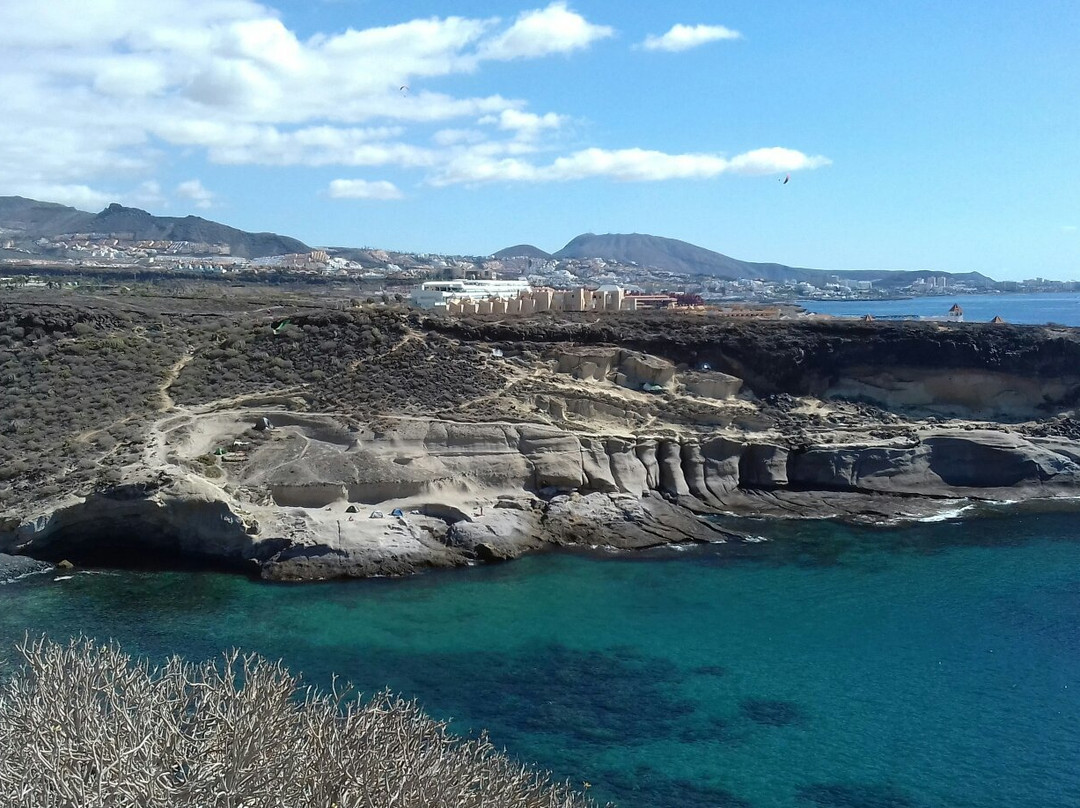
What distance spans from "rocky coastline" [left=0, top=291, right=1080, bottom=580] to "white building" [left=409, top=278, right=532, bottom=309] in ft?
38.3

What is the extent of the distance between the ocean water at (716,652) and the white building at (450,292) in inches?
1060

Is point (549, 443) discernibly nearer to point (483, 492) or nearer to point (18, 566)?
point (483, 492)

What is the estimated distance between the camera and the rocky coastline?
29.1 meters

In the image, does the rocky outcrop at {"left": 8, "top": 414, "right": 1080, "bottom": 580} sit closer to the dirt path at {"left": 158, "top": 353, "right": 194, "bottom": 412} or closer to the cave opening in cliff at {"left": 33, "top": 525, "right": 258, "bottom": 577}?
the cave opening in cliff at {"left": 33, "top": 525, "right": 258, "bottom": 577}

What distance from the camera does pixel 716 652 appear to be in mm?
23266

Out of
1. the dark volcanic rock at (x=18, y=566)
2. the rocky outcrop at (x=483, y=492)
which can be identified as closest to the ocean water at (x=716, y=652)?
the dark volcanic rock at (x=18, y=566)

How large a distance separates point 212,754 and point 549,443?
79.2 ft

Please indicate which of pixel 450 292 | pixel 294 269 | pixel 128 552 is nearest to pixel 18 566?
pixel 128 552

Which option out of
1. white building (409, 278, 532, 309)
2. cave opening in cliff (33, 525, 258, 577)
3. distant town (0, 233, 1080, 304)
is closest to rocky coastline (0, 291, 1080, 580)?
cave opening in cliff (33, 525, 258, 577)

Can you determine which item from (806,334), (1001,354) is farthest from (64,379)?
(1001,354)

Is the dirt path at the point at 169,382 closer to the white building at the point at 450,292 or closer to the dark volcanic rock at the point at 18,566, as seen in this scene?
the dark volcanic rock at the point at 18,566

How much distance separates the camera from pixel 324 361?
38.7 m

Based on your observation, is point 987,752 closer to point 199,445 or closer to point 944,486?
point 944,486

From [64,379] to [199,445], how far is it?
8.04m
